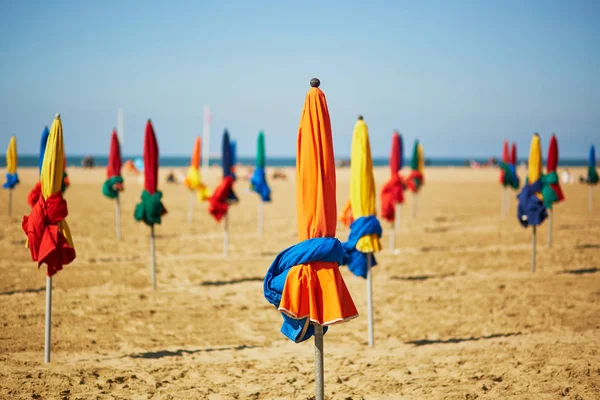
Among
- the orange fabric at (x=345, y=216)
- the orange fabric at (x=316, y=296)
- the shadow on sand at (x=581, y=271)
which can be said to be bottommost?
the shadow on sand at (x=581, y=271)

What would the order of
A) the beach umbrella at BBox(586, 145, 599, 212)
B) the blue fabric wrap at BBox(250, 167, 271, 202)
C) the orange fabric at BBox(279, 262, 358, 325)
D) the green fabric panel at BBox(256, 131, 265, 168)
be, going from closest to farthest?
the orange fabric at BBox(279, 262, 358, 325)
the blue fabric wrap at BBox(250, 167, 271, 202)
the green fabric panel at BBox(256, 131, 265, 168)
the beach umbrella at BBox(586, 145, 599, 212)

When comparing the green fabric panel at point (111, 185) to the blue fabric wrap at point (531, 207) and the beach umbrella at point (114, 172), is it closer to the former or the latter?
the beach umbrella at point (114, 172)

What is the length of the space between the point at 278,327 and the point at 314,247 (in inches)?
189

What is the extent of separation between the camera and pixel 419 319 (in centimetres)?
905

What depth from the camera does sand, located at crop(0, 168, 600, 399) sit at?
243 inches

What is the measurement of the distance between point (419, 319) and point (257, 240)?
9.23 metres

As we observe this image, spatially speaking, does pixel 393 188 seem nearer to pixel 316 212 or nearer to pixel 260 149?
pixel 260 149

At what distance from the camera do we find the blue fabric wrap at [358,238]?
295 inches

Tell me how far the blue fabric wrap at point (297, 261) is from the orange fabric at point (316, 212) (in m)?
0.08

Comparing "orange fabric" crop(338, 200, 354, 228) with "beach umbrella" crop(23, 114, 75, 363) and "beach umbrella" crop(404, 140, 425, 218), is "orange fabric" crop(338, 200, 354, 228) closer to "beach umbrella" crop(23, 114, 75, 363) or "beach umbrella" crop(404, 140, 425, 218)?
"beach umbrella" crop(23, 114, 75, 363)

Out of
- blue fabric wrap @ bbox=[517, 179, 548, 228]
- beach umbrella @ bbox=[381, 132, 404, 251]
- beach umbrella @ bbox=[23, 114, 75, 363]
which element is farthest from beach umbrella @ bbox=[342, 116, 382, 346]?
blue fabric wrap @ bbox=[517, 179, 548, 228]

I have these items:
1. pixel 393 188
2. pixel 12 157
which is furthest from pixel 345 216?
pixel 12 157

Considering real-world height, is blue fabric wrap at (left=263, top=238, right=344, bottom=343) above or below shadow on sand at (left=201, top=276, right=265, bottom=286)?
above

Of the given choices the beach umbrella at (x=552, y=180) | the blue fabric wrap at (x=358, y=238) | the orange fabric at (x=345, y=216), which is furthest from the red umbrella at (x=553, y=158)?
the blue fabric wrap at (x=358, y=238)
